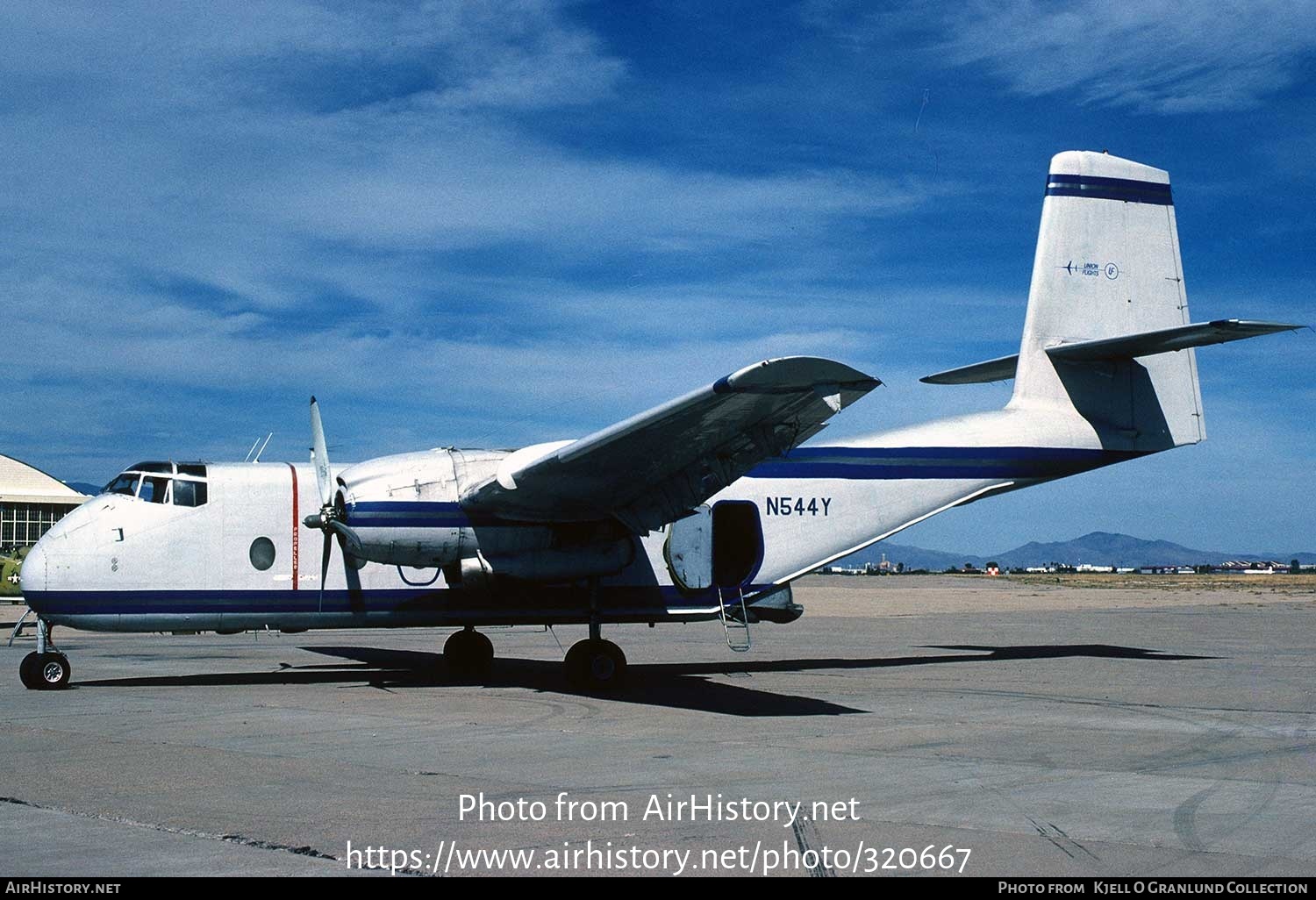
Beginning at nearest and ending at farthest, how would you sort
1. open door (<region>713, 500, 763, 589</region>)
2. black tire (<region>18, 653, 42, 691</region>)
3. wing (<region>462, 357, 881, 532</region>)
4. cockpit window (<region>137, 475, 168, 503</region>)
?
1. wing (<region>462, 357, 881, 532</region>)
2. black tire (<region>18, 653, 42, 691</region>)
3. cockpit window (<region>137, 475, 168, 503</region>)
4. open door (<region>713, 500, 763, 589</region>)

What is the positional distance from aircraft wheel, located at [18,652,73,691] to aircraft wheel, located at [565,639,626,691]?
21.3 feet

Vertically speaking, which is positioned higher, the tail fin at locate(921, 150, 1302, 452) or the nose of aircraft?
the tail fin at locate(921, 150, 1302, 452)

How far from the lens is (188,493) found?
16047mm

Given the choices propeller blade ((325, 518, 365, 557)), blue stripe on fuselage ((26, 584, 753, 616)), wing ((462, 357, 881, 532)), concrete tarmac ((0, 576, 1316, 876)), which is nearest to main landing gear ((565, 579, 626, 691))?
concrete tarmac ((0, 576, 1316, 876))

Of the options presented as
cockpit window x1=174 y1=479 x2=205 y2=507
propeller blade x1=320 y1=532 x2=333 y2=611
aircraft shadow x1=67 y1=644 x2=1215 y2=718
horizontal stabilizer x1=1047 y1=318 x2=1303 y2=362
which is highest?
horizontal stabilizer x1=1047 y1=318 x2=1303 y2=362

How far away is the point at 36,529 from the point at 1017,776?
66642 millimetres

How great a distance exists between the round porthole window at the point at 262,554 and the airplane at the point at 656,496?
0.02m

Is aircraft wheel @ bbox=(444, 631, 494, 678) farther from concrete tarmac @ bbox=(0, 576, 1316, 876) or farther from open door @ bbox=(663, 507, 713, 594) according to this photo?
open door @ bbox=(663, 507, 713, 594)

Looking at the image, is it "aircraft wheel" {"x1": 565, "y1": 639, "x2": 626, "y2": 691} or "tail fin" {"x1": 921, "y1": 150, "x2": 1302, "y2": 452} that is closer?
"aircraft wheel" {"x1": 565, "y1": 639, "x2": 626, "y2": 691}

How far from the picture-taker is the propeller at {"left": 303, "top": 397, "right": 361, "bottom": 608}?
48.0 ft

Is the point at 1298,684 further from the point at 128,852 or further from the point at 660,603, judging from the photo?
the point at 128,852

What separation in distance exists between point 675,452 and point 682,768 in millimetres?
5203

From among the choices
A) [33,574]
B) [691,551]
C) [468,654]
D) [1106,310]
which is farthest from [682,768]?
[1106,310]

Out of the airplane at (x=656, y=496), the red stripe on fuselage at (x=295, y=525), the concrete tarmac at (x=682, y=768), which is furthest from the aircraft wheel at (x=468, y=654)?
the red stripe on fuselage at (x=295, y=525)
